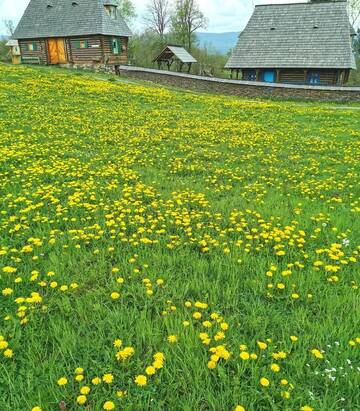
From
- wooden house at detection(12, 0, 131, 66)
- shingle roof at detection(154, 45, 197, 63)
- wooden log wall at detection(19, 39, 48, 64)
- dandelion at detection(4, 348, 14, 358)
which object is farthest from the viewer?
shingle roof at detection(154, 45, 197, 63)

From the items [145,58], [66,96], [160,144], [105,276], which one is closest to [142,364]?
[105,276]

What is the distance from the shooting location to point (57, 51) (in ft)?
123

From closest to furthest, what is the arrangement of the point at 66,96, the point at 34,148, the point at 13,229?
the point at 13,229
the point at 34,148
the point at 66,96

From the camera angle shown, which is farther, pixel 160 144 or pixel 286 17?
pixel 286 17

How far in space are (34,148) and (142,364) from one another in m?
7.44

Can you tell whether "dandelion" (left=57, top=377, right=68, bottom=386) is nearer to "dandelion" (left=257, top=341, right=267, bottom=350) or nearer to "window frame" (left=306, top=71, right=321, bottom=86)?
"dandelion" (left=257, top=341, right=267, bottom=350)

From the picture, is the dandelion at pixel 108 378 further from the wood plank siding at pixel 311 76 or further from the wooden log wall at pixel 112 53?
the wooden log wall at pixel 112 53

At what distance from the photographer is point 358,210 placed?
5.80 m

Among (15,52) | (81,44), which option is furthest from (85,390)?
→ (15,52)

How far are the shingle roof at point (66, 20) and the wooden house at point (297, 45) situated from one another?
12.8 metres

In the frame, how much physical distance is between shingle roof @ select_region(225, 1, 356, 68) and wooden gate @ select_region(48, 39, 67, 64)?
57.1 feet

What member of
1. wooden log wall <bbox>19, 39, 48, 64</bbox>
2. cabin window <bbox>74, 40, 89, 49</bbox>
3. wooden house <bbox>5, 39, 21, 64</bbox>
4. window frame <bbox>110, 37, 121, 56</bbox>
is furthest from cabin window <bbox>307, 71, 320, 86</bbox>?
wooden house <bbox>5, 39, 21, 64</bbox>

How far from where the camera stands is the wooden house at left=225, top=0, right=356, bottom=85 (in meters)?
32.8

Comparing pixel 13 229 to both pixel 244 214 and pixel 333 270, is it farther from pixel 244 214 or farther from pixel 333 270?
pixel 333 270
